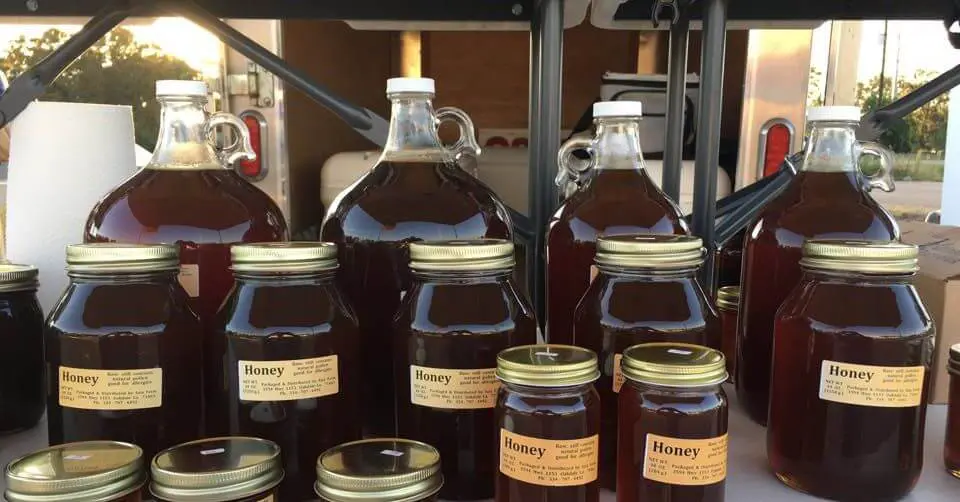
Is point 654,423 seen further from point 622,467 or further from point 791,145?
point 791,145

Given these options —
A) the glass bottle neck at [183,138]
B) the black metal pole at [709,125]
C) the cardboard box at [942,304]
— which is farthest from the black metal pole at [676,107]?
the glass bottle neck at [183,138]

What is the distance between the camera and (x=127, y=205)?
2.54ft

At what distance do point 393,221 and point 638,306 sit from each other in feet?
0.84

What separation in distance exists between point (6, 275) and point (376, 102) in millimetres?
2294

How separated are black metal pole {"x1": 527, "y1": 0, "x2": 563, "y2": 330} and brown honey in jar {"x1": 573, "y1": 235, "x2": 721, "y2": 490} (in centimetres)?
26

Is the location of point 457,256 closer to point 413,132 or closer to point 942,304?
point 413,132

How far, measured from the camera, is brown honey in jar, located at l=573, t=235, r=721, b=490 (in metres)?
0.65

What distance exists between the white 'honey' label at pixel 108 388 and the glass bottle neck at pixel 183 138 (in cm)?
25

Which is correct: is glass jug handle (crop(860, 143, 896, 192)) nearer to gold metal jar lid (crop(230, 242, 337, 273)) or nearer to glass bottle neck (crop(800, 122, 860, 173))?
glass bottle neck (crop(800, 122, 860, 173))

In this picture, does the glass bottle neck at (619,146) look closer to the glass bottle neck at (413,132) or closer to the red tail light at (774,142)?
the glass bottle neck at (413,132)

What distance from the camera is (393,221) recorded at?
30.0 inches

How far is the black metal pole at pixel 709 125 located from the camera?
81 centimetres

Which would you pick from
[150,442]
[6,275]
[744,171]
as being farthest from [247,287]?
[744,171]

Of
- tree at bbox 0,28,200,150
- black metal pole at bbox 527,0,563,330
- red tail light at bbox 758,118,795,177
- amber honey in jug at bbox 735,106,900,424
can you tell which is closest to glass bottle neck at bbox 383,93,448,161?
black metal pole at bbox 527,0,563,330
